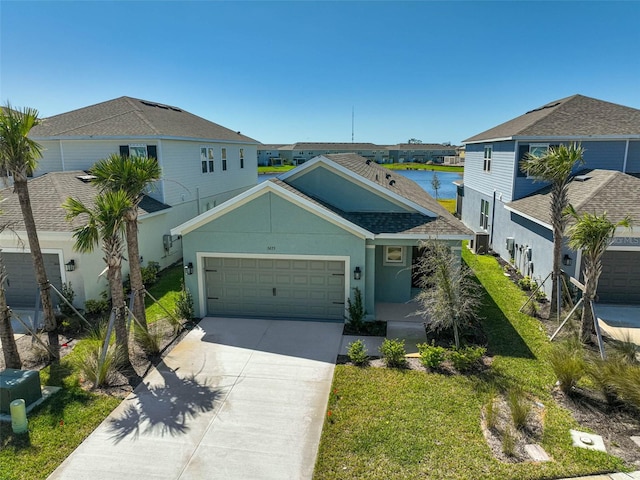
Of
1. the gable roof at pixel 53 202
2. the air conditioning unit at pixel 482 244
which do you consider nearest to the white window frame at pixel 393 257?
the air conditioning unit at pixel 482 244

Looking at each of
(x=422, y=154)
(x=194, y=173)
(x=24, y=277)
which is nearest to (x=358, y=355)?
(x=24, y=277)

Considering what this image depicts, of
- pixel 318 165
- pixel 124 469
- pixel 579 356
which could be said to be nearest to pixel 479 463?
pixel 579 356

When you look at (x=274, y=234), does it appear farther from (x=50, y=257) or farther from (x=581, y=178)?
(x=581, y=178)

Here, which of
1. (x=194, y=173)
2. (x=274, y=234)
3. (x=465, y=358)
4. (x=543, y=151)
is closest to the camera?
(x=465, y=358)

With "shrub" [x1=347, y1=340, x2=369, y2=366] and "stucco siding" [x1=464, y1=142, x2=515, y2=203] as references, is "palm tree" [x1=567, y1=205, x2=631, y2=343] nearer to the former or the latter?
"shrub" [x1=347, y1=340, x2=369, y2=366]

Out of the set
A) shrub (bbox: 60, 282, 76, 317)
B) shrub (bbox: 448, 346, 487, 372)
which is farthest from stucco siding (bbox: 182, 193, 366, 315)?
shrub (bbox: 60, 282, 76, 317)

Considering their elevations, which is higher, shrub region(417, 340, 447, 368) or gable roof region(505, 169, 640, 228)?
gable roof region(505, 169, 640, 228)
